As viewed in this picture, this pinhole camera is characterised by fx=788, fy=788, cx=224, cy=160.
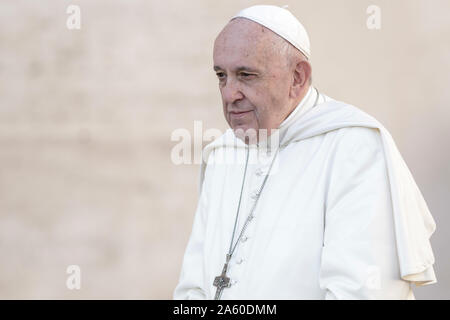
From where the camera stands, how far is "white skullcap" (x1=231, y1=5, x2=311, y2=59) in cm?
355

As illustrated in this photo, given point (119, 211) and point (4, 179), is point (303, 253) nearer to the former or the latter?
point (119, 211)

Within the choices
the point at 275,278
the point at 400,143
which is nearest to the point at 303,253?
the point at 275,278

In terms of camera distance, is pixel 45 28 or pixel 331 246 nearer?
pixel 331 246

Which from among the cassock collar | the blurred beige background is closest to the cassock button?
the cassock collar

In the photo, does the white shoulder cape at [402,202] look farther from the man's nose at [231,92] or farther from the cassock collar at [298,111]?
the man's nose at [231,92]

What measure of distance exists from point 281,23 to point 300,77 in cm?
26

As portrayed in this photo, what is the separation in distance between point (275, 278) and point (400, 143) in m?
1.97

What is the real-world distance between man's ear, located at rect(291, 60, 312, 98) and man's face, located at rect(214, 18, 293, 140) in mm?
51

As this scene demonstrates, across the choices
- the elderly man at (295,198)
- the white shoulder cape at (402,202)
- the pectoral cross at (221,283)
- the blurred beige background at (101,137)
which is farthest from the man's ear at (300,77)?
the blurred beige background at (101,137)

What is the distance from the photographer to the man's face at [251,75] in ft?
11.3

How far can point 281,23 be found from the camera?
357 centimetres

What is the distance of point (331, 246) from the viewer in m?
3.15

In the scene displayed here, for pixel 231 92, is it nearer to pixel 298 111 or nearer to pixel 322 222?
pixel 298 111

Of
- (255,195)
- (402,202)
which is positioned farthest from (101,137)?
(402,202)
